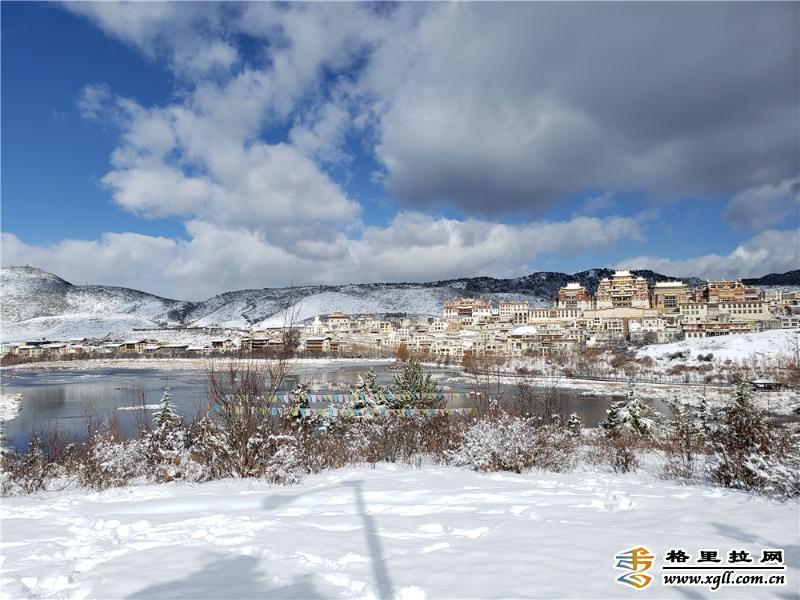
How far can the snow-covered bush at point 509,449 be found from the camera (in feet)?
25.4

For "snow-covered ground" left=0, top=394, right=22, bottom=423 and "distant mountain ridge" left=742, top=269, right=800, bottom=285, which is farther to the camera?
"distant mountain ridge" left=742, top=269, right=800, bottom=285

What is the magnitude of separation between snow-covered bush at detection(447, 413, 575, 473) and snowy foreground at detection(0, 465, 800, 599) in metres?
1.06

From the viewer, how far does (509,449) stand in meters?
7.77

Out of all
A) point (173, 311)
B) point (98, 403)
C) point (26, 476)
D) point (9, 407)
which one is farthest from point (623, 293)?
point (173, 311)

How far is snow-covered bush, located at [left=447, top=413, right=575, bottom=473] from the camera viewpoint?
7.76 metres

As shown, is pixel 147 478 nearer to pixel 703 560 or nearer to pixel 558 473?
pixel 558 473

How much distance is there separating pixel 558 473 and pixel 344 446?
148 inches

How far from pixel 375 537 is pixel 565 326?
99.0 m

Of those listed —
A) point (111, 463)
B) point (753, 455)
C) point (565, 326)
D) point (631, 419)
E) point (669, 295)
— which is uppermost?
point (669, 295)

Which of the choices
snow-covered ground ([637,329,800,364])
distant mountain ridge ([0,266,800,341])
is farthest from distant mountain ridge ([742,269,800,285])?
snow-covered ground ([637,329,800,364])

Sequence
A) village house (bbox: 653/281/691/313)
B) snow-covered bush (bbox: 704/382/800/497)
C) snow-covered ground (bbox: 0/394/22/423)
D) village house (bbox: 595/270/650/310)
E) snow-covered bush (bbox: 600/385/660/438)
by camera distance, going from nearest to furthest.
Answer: snow-covered bush (bbox: 704/382/800/497) < snow-covered bush (bbox: 600/385/660/438) < snow-covered ground (bbox: 0/394/22/423) < village house (bbox: 653/281/691/313) < village house (bbox: 595/270/650/310)

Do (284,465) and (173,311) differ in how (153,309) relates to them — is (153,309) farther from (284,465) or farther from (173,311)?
(284,465)

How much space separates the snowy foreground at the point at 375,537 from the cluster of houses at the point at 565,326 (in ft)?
221

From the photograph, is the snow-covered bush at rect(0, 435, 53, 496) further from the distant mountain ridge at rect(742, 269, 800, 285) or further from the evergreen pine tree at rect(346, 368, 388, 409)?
the distant mountain ridge at rect(742, 269, 800, 285)
